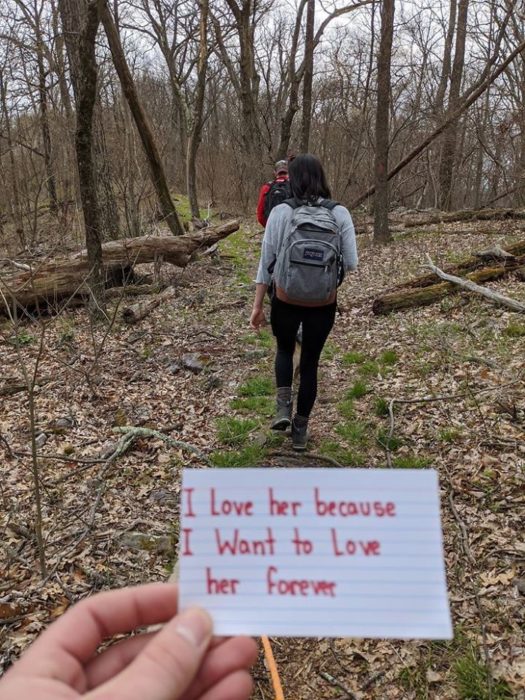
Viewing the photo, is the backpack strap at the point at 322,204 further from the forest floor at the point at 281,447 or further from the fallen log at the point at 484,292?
the fallen log at the point at 484,292

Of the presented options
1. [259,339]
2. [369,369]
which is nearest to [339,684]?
[369,369]

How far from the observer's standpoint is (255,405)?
4934 millimetres

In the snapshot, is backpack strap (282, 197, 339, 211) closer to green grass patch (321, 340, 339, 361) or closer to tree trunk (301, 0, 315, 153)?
green grass patch (321, 340, 339, 361)

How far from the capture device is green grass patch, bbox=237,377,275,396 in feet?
17.2

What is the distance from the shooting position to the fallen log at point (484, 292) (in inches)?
239

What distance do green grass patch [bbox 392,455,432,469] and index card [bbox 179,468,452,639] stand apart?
2.65 meters

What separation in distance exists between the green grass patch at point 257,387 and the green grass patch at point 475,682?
3.27 m

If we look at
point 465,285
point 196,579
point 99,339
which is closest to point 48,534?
point 196,579

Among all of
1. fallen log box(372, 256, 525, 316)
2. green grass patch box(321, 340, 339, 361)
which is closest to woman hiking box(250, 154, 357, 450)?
green grass patch box(321, 340, 339, 361)

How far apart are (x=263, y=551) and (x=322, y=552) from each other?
131 millimetres

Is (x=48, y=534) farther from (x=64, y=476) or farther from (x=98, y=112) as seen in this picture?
(x=98, y=112)

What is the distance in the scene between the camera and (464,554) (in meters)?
2.80

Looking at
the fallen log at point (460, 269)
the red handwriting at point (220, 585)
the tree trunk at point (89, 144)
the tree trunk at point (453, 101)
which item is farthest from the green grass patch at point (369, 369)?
the tree trunk at point (453, 101)

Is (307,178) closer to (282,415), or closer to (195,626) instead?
(282,415)
